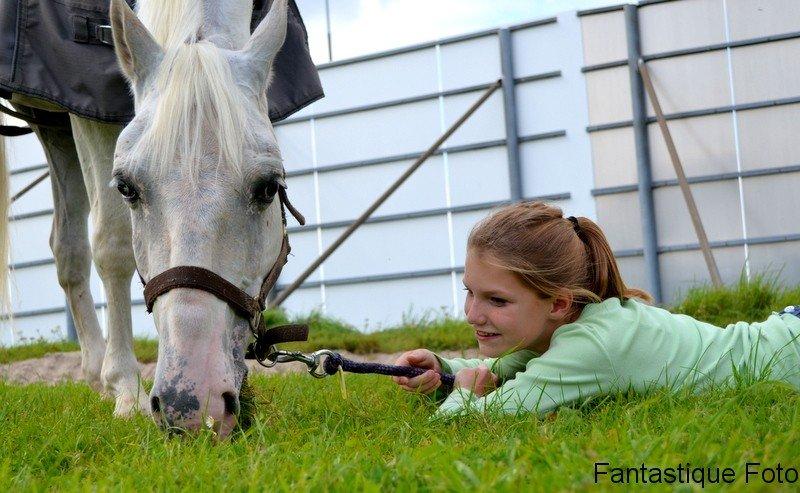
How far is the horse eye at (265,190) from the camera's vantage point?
227 centimetres

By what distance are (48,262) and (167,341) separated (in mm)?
9574

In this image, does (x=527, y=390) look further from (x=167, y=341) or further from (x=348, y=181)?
(x=348, y=181)

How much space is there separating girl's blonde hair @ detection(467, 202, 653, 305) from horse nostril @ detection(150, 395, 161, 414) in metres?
0.97

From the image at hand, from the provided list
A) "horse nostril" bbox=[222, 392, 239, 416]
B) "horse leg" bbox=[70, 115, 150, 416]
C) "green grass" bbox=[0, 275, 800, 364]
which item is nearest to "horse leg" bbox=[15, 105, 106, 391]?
"horse leg" bbox=[70, 115, 150, 416]

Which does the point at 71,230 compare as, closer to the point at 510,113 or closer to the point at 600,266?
the point at 600,266

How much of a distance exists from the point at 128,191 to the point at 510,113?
6.77m

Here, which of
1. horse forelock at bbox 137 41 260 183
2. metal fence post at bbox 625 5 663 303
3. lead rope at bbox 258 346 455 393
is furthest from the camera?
metal fence post at bbox 625 5 663 303

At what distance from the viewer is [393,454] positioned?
175 cm

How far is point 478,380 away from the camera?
2465mm

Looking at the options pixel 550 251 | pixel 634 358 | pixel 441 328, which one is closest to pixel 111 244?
pixel 550 251

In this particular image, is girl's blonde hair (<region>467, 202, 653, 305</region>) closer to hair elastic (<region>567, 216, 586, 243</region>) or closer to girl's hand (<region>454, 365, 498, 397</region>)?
hair elastic (<region>567, 216, 586, 243</region>)

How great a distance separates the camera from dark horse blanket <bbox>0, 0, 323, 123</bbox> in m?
2.98

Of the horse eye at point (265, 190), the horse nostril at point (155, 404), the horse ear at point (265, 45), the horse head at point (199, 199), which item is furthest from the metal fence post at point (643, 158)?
the horse nostril at point (155, 404)

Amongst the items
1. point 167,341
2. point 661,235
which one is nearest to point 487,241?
point 167,341
